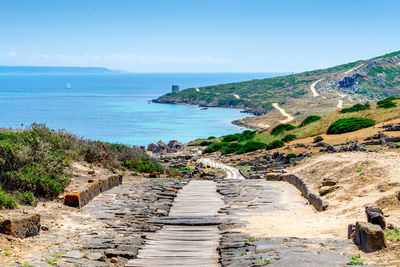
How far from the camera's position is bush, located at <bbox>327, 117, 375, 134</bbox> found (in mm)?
35562

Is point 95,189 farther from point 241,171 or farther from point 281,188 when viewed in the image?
point 241,171

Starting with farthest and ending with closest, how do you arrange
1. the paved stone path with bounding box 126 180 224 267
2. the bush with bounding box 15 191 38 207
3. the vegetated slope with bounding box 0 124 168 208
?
the vegetated slope with bounding box 0 124 168 208 < the bush with bounding box 15 191 38 207 < the paved stone path with bounding box 126 180 224 267

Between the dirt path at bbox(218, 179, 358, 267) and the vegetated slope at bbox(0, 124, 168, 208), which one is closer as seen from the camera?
the dirt path at bbox(218, 179, 358, 267)

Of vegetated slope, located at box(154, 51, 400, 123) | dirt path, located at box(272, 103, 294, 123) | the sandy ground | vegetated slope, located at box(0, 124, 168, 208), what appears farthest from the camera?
vegetated slope, located at box(154, 51, 400, 123)

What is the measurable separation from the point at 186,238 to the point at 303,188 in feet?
22.8

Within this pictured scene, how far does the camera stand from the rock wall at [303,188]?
1230 centimetres

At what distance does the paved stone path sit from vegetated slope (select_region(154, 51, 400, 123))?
287ft

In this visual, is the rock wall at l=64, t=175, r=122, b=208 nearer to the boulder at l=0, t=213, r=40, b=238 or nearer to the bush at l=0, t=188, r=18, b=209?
the bush at l=0, t=188, r=18, b=209

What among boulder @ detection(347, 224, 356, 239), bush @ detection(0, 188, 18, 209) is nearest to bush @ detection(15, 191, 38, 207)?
bush @ detection(0, 188, 18, 209)

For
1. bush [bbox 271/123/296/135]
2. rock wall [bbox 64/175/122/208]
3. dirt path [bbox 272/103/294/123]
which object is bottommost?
dirt path [bbox 272/103/294/123]

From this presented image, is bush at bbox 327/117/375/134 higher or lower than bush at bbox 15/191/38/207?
lower

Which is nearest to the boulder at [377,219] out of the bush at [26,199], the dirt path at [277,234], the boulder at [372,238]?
the dirt path at [277,234]

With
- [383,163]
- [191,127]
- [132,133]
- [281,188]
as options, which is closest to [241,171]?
[281,188]

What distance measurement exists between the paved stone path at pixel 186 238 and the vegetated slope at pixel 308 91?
287 feet
